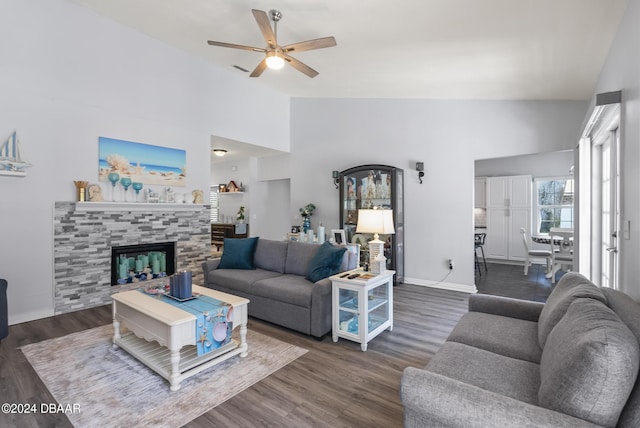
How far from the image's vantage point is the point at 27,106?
3588 millimetres

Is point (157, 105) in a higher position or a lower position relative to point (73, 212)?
higher

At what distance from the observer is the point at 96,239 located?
13.6ft

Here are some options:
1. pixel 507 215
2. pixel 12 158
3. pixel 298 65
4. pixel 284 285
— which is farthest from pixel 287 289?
pixel 507 215

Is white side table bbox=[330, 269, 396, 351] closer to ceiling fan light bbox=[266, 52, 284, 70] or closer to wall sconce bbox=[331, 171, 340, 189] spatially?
ceiling fan light bbox=[266, 52, 284, 70]

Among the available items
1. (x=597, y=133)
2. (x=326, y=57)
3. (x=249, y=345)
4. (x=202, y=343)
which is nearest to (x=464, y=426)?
(x=202, y=343)

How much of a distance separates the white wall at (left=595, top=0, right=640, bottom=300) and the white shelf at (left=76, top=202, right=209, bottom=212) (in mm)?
5054

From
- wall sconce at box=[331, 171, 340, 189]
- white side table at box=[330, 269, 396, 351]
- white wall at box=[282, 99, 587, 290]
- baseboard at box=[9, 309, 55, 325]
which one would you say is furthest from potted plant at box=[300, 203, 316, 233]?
baseboard at box=[9, 309, 55, 325]

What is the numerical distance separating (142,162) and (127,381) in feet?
10.4

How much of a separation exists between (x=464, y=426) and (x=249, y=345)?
2180mm

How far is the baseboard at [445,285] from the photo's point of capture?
16.3 feet

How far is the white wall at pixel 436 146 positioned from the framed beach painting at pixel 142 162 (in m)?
2.70

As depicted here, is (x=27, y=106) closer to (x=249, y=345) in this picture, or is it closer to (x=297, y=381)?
(x=249, y=345)

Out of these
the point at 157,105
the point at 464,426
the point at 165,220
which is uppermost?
the point at 157,105

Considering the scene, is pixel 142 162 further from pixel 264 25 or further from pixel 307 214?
pixel 307 214
